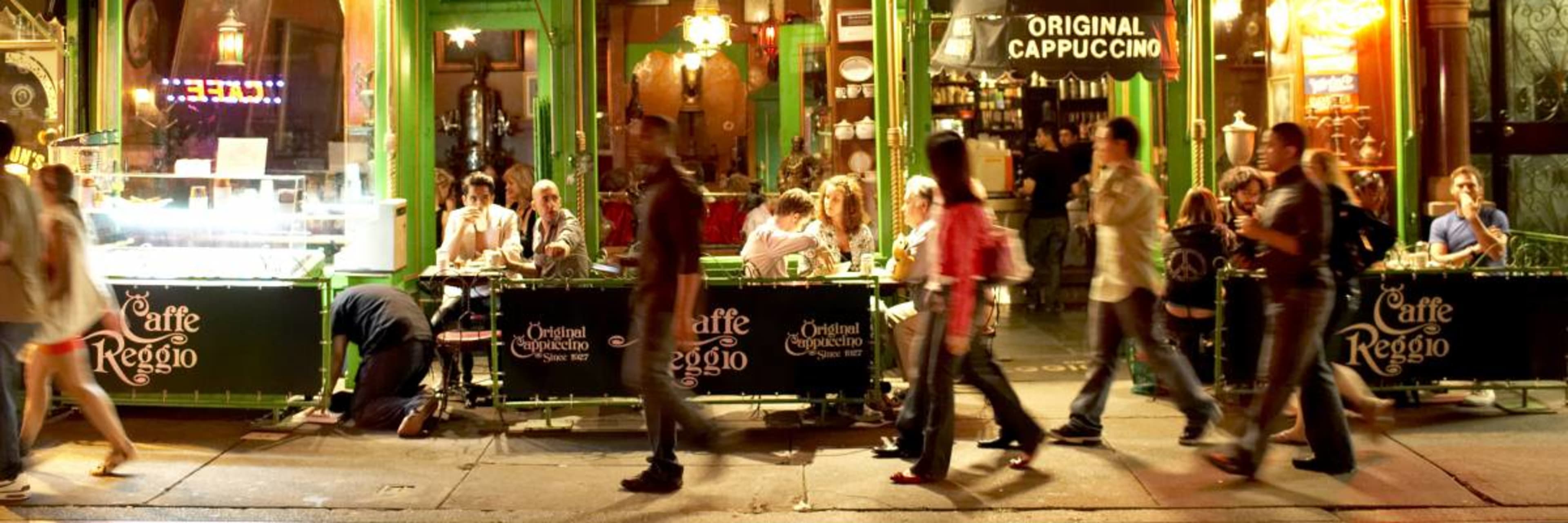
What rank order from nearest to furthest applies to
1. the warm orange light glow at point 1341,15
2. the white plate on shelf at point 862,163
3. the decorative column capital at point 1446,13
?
the warm orange light glow at point 1341,15
the white plate on shelf at point 862,163
the decorative column capital at point 1446,13

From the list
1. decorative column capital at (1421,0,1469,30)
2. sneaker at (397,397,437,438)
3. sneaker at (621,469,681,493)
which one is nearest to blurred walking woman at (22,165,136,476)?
sneaker at (397,397,437,438)

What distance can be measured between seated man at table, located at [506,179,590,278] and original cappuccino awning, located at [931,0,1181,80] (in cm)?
298

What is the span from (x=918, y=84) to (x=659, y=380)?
529 cm

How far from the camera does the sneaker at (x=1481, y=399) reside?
33.1ft

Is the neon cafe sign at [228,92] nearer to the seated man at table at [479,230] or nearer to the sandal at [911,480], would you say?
the seated man at table at [479,230]

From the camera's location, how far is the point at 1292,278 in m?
7.79

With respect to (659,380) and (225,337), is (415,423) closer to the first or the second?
(225,337)

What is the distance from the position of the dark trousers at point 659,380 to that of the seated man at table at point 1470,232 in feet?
19.0

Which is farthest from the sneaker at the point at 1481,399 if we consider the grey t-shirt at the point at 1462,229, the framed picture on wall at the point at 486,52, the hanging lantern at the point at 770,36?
the framed picture on wall at the point at 486,52

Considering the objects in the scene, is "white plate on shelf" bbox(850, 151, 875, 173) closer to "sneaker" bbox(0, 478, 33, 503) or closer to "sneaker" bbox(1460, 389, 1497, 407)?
"sneaker" bbox(1460, 389, 1497, 407)

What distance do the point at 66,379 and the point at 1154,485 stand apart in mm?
5270

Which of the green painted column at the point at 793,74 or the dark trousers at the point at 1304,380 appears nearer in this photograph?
the dark trousers at the point at 1304,380

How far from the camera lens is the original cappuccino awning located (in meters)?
10.9

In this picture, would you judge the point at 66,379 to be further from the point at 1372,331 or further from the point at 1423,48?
the point at 1423,48
